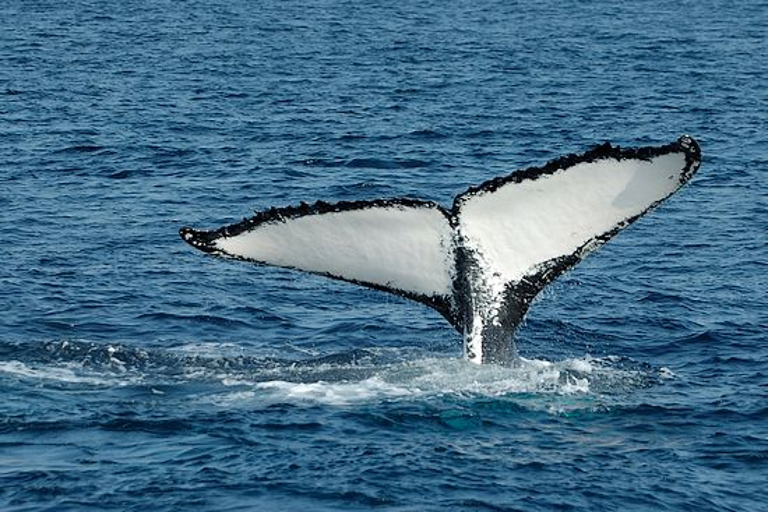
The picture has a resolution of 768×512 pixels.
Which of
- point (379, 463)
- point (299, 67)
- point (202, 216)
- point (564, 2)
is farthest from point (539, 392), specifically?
point (564, 2)

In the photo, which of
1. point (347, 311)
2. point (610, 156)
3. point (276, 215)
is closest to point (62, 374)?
point (276, 215)

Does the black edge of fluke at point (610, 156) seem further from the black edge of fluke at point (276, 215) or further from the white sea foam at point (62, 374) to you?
the white sea foam at point (62, 374)

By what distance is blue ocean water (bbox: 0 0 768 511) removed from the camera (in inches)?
586

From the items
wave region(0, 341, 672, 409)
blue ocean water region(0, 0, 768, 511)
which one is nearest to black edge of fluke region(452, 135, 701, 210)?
wave region(0, 341, 672, 409)

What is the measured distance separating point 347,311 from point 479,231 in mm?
7784

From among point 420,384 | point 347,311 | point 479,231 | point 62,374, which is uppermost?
point 479,231

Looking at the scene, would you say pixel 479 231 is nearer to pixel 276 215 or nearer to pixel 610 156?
pixel 610 156

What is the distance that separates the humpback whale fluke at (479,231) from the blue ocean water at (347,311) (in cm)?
146

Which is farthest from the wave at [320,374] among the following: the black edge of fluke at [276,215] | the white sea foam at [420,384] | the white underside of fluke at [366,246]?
the black edge of fluke at [276,215]

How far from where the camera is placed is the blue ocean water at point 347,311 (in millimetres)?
14891

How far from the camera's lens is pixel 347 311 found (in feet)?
71.7

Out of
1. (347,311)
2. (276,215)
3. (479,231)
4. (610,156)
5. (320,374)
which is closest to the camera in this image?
(610,156)

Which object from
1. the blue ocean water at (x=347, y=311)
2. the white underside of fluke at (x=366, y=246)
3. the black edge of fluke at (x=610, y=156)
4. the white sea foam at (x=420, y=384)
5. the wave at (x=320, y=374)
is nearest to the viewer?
the black edge of fluke at (x=610, y=156)

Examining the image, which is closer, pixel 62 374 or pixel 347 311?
pixel 62 374
